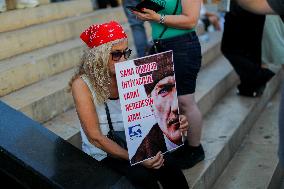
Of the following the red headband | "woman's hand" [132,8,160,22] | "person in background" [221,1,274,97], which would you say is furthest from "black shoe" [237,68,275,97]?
the red headband

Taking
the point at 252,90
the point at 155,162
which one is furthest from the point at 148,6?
the point at 252,90

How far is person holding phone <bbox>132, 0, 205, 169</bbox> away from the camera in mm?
3113

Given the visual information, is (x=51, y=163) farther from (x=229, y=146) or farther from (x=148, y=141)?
(x=229, y=146)

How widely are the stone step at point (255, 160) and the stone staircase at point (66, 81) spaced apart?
0.08 meters

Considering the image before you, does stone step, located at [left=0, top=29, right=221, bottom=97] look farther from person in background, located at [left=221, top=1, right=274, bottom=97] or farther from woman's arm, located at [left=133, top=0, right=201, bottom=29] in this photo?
person in background, located at [left=221, top=1, right=274, bottom=97]

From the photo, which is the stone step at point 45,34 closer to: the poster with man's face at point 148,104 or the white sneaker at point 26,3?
the white sneaker at point 26,3

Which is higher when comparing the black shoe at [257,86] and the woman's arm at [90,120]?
the woman's arm at [90,120]

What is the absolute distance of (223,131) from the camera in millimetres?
4273

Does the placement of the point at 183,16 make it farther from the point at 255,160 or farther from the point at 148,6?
the point at 255,160

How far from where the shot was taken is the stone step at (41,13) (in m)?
4.82

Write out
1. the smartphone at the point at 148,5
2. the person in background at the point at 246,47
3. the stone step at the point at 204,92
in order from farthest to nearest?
1. the person in background at the point at 246,47
2. the stone step at the point at 204,92
3. the smartphone at the point at 148,5

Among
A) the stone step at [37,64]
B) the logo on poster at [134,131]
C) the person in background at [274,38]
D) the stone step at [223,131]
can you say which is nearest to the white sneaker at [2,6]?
the stone step at [37,64]

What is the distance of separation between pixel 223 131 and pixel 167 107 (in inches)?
68.5

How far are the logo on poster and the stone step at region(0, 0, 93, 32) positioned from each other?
2691mm
